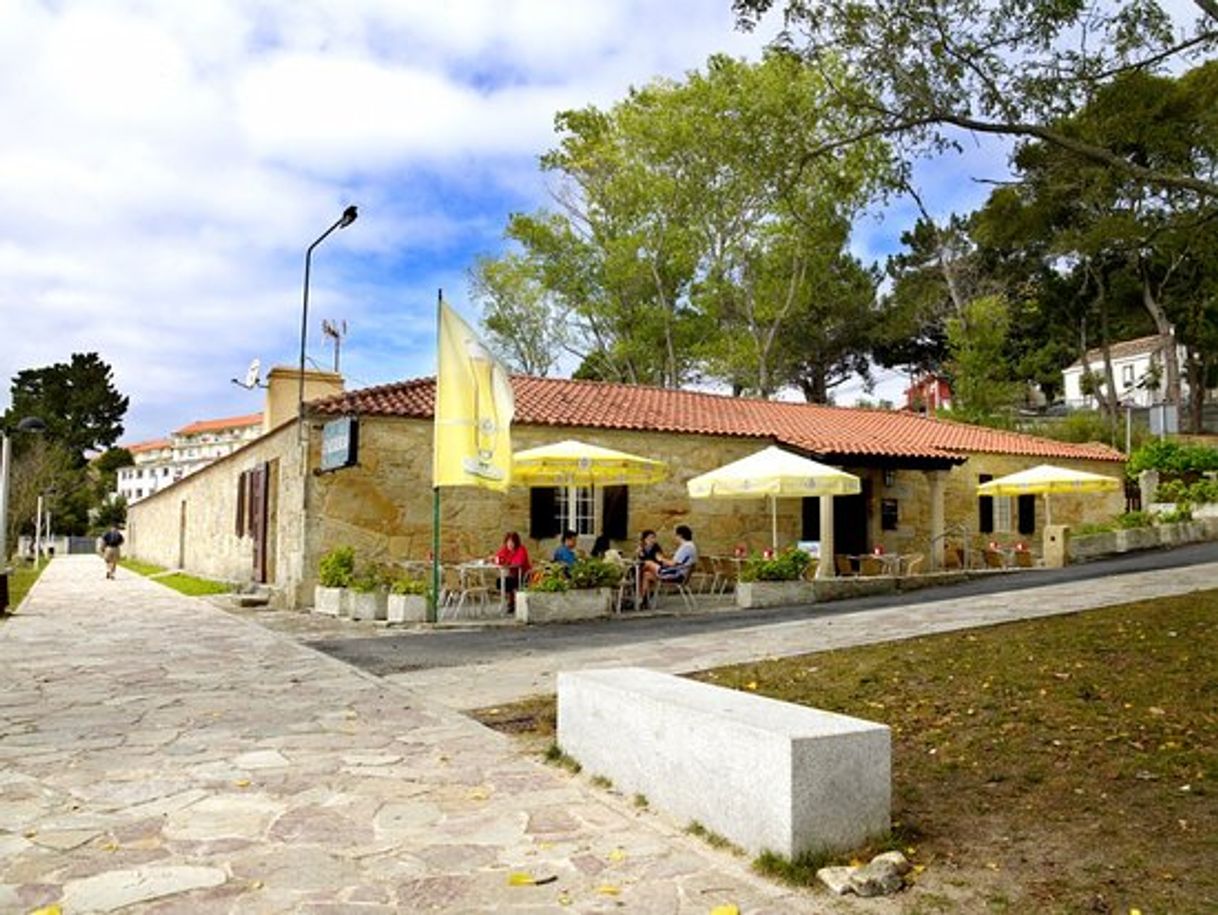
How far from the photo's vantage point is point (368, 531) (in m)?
14.4

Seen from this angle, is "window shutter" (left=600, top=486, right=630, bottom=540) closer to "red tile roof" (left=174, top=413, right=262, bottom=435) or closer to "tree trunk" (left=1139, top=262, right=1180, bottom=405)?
"tree trunk" (left=1139, top=262, right=1180, bottom=405)

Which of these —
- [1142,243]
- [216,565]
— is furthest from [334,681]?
[216,565]

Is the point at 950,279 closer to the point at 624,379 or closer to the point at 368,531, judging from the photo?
the point at 624,379

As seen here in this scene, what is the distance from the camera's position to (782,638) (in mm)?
9414

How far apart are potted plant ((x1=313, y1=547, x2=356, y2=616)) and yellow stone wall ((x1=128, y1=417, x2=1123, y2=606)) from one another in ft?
1.56

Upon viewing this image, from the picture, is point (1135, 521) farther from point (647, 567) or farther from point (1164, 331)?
point (1164, 331)

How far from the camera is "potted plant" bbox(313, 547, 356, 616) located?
13141mm

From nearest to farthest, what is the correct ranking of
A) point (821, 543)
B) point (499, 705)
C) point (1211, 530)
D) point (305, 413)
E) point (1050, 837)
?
point (1050, 837), point (499, 705), point (305, 413), point (821, 543), point (1211, 530)

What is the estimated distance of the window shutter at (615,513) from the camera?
53.3 ft

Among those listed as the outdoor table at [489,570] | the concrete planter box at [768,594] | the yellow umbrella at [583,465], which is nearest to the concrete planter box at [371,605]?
the outdoor table at [489,570]

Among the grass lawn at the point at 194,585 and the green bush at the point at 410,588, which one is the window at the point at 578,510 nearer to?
the green bush at the point at 410,588

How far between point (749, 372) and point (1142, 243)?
21.8 metres

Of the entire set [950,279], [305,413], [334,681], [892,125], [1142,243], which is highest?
[950,279]

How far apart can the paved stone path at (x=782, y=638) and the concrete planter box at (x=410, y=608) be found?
288cm
